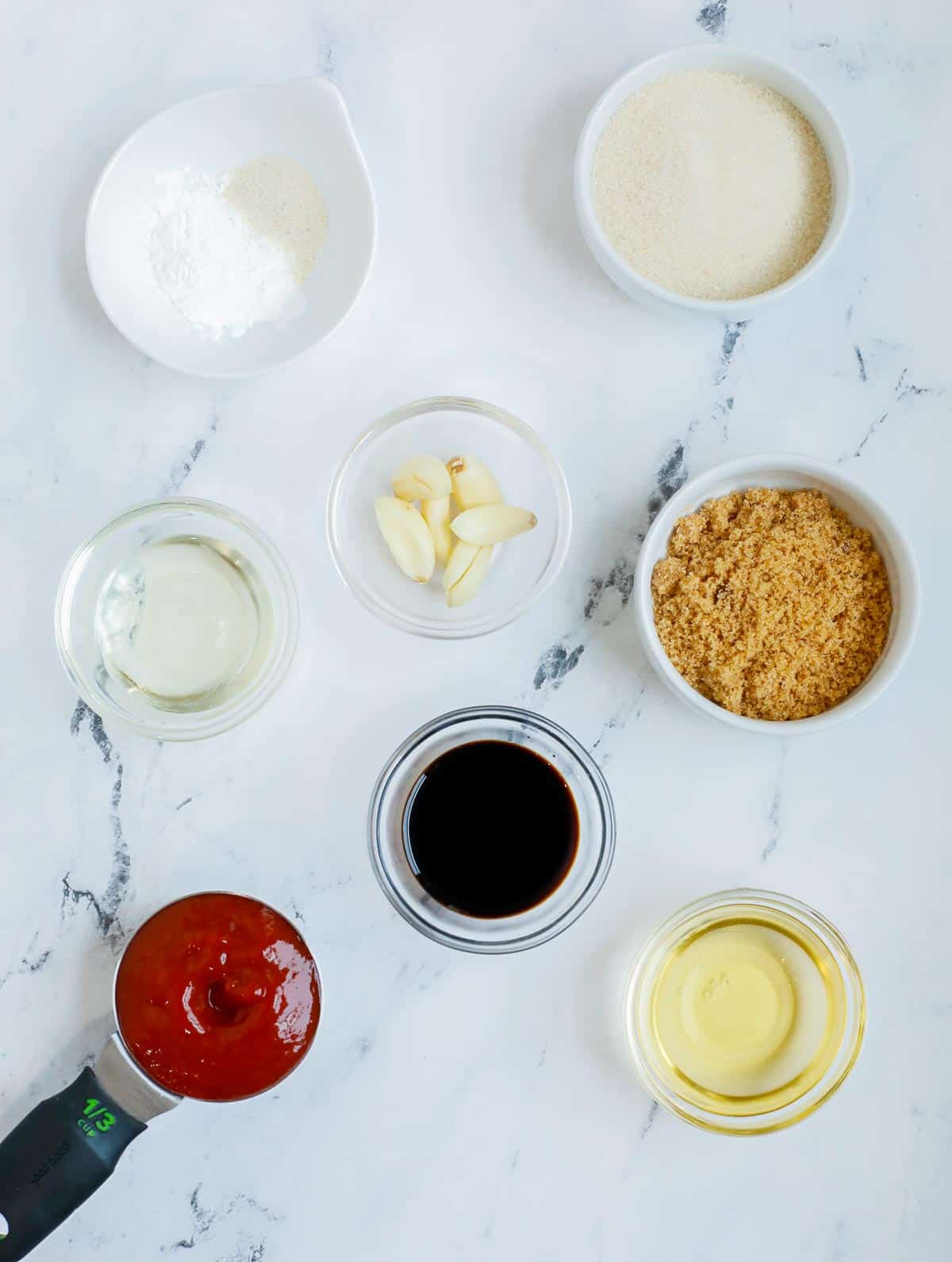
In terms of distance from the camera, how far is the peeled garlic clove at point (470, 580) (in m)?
1.09

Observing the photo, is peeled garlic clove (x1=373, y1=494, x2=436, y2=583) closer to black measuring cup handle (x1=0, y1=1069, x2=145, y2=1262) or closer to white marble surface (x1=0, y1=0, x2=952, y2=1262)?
white marble surface (x1=0, y1=0, x2=952, y2=1262)

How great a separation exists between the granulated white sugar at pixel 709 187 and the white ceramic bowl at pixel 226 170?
0.28 m

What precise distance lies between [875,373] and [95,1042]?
1.14m

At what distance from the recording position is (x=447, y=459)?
116 cm

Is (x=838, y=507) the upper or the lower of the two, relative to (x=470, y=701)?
upper

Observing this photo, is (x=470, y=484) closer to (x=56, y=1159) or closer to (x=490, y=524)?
(x=490, y=524)

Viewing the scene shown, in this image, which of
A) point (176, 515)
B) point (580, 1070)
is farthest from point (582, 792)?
point (176, 515)

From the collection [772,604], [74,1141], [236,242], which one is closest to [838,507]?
[772,604]

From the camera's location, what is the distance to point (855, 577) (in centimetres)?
108

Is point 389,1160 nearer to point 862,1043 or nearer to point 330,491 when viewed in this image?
point 862,1043

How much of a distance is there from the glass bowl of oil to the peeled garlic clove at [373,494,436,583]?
461mm

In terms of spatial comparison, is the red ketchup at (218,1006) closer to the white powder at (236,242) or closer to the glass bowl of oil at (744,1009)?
the glass bowl of oil at (744,1009)

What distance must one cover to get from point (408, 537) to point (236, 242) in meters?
0.38

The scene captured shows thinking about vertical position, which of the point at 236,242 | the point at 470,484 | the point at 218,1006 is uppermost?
the point at 236,242
